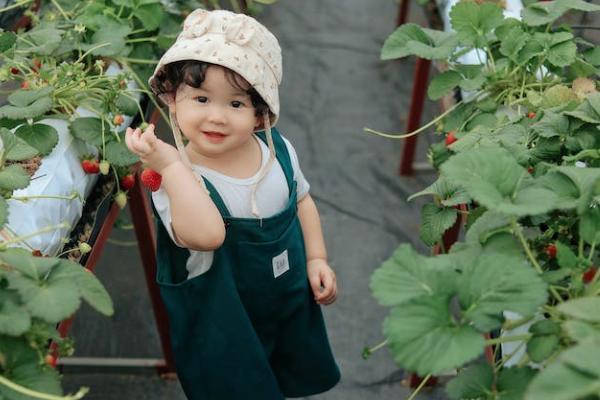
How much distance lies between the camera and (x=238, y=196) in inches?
49.8

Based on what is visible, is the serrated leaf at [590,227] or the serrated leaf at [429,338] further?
the serrated leaf at [590,227]

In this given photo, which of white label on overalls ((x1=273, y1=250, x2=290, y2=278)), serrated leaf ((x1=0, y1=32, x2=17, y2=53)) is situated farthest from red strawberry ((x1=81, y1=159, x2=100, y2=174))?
white label on overalls ((x1=273, y1=250, x2=290, y2=278))

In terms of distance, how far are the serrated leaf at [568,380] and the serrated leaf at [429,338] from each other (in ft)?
0.30

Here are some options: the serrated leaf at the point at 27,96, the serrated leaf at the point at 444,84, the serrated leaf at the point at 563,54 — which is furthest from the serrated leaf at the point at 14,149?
the serrated leaf at the point at 563,54

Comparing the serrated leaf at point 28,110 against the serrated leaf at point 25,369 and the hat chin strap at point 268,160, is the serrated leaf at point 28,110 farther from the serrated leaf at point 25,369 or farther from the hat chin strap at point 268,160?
the serrated leaf at point 25,369

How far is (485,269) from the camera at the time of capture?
819 millimetres

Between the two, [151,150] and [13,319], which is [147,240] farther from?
[13,319]

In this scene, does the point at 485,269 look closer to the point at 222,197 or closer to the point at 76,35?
the point at 222,197

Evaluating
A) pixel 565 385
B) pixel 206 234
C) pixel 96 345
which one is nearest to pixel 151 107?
pixel 206 234

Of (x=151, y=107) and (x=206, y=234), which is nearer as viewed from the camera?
(x=206, y=234)

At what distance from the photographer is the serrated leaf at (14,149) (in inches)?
44.6

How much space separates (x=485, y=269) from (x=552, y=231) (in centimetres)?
26

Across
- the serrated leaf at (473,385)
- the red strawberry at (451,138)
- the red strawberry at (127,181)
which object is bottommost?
the red strawberry at (127,181)

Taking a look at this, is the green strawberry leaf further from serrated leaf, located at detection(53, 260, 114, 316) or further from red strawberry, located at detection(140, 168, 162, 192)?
red strawberry, located at detection(140, 168, 162, 192)
